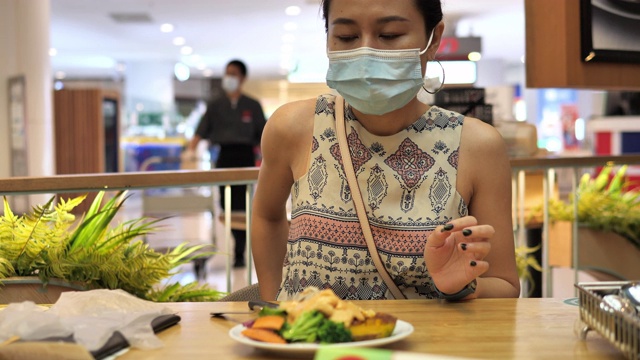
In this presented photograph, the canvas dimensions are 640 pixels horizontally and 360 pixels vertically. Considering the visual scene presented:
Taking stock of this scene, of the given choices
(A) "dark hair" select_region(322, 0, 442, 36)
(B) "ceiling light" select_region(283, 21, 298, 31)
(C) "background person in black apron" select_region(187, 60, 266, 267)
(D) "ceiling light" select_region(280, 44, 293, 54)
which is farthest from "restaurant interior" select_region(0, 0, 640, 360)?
(D) "ceiling light" select_region(280, 44, 293, 54)

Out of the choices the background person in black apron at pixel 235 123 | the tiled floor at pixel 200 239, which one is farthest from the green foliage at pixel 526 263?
the background person in black apron at pixel 235 123

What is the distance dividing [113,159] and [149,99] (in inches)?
420

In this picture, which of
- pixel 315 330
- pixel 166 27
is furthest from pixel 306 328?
pixel 166 27

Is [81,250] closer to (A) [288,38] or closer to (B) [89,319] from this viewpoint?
(B) [89,319]

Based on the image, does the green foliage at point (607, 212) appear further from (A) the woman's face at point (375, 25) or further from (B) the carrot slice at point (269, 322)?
(B) the carrot slice at point (269, 322)

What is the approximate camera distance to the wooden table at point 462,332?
3.78 feet

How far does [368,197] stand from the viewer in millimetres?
1823

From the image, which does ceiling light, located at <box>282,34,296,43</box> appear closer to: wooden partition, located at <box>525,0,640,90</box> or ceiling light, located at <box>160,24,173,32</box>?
ceiling light, located at <box>160,24,173,32</box>

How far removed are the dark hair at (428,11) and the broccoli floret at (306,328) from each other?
0.93m

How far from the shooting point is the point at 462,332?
1272mm

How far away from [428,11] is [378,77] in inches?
7.7

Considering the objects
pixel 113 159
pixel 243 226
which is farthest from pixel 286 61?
pixel 243 226

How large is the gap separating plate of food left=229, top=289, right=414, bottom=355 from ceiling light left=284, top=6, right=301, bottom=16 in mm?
15468

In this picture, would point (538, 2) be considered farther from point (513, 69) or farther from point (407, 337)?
point (513, 69)
